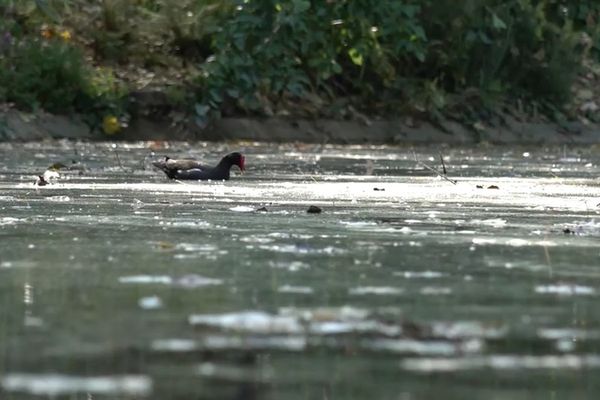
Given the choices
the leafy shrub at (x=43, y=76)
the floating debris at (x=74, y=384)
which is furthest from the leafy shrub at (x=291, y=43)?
the floating debris at (x=74, y=384)

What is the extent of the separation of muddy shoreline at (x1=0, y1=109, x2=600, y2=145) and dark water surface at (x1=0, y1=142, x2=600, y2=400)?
1078 centimetres

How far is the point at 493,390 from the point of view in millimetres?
4082

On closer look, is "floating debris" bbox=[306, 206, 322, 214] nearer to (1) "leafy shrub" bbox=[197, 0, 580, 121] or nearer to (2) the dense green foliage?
(2) the dense green foliage

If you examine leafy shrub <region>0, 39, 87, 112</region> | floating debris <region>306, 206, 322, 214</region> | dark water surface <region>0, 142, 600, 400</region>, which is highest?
leafy shrub <region>0, 39, 87, 112</region>

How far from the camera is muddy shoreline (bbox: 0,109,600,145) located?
2223cm

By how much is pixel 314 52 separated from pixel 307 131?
1142mm

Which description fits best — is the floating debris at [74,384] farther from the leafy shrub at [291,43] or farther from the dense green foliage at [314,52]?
the leafy shrub at [291,43]

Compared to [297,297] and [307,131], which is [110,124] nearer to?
[307,131]

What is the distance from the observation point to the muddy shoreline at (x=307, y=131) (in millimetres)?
22234

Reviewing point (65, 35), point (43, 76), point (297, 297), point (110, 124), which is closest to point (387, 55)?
point (65, 35)

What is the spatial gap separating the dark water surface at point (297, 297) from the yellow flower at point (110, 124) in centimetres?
1130

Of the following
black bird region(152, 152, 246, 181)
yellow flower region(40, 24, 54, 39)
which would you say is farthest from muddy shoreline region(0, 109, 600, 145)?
black bird region(152, 152, 246, 181)

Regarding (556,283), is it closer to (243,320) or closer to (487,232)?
(243,320)

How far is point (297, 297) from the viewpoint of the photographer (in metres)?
5.68
